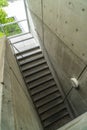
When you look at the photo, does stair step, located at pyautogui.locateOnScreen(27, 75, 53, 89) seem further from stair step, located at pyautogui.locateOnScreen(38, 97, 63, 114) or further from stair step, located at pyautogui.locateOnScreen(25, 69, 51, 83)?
stair step, located at pyautogui.locateOnScreen(38, 97, 63, 114)

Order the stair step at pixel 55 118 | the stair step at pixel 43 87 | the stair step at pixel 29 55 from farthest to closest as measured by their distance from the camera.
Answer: the stair step at pixel 29 55, the stair step at pixel 43 87, the stair step at pixel 55 118

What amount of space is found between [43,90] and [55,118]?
3.99 feet

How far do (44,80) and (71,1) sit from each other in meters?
3.89

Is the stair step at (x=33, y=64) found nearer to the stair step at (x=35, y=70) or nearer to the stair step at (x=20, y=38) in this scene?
the stair step at (x=35, y=70)

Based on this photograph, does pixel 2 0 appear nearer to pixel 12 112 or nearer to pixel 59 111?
pixel 59 111

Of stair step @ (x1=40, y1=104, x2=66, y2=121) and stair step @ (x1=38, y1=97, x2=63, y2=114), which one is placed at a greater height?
stair step @ (x1=38, y1=97, x2=63, y2=114)

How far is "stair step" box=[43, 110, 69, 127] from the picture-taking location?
214 inches

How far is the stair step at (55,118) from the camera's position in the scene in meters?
5.43

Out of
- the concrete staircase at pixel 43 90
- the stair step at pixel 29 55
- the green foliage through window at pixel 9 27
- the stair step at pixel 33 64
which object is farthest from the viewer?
the green foliage through window at pixel 9 27

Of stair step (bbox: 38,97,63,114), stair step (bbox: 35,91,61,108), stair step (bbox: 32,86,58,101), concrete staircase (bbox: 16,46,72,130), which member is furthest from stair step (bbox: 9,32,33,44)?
stair step (bbox: 38,97,63,114)

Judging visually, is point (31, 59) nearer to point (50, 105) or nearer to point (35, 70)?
point (35, 70)

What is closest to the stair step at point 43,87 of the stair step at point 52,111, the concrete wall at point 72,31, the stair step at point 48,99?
the stair step at point 48,99

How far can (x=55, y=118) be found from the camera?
5.56 meters

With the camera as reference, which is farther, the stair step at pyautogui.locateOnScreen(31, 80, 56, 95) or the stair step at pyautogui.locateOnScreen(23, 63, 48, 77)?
the stair step at pyautogui.locateOnScreen(23, 63, 48, 77)
